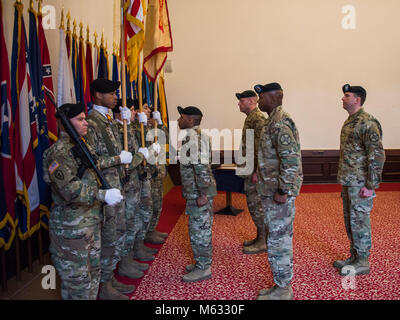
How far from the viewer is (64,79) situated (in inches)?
116

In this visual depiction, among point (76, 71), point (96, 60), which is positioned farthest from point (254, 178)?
point (96, 60)

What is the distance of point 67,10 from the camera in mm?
3391

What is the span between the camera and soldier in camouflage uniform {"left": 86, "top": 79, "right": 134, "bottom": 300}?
2195 millimetres

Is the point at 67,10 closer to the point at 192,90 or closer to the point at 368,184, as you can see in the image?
the point at 368,184

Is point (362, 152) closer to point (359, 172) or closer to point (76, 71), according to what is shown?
point (359, 172)

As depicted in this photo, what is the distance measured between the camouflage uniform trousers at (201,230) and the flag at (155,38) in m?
1.64

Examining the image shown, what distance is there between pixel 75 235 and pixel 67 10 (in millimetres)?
2766

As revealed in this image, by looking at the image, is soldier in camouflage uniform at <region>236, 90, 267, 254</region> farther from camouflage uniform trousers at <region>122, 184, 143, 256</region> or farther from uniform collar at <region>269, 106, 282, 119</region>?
camouflage uniform trousers at <region>122, 184, 143, 256</region>

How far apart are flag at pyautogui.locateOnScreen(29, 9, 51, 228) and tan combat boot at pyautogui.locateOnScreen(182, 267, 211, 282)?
128cm

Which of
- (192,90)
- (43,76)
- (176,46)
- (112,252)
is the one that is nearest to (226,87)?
(192,90)

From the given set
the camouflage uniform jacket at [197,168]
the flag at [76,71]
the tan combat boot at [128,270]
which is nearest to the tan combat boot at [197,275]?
the tan combat boot at [128,270]

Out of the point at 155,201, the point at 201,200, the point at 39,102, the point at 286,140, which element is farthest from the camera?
the point at 155,201

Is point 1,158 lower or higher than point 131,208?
higher

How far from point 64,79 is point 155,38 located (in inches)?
39.5
